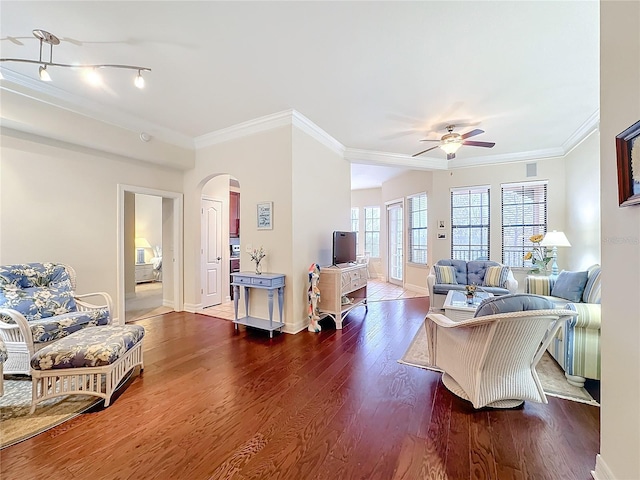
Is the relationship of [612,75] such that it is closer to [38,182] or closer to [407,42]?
[407,42]

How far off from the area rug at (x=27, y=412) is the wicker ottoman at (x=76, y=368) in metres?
0.09

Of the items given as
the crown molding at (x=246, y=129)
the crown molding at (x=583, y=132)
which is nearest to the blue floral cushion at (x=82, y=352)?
the crown molding at (x=246, y=129)

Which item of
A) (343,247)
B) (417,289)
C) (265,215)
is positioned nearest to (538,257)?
(417,289)

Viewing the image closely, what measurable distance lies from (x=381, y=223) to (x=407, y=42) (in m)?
6.53

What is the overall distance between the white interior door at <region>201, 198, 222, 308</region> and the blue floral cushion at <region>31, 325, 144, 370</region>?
2709mm

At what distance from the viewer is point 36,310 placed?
2732 mm

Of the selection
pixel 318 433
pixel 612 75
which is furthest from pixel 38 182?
pixel 612 75

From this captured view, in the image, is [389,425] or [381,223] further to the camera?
[381,223]

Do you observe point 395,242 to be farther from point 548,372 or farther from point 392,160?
point 548,372

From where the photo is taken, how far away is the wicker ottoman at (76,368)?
6.86 feet

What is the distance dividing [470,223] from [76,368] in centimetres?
655

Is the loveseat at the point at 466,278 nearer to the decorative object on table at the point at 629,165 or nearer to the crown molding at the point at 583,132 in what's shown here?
the crown molding at the point at 583,132

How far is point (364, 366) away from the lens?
2.83 metres

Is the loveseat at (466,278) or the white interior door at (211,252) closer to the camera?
the loveseat at (466,278)
